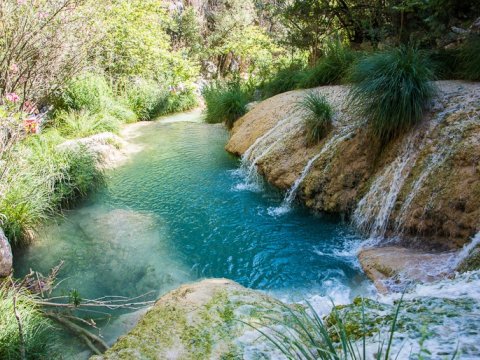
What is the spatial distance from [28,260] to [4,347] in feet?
6.26

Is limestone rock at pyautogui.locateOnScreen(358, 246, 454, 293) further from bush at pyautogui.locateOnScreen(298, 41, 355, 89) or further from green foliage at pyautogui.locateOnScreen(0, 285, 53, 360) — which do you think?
bush at pyautogui.locateOnScreen(298, 41, 355, 89)

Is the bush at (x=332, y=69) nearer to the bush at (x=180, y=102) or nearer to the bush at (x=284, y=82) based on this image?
the bush at (x=284, y=82)

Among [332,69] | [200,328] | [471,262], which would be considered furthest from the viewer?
[332,69]

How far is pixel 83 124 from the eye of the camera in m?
7.57

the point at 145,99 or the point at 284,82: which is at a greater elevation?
the point at 284,82

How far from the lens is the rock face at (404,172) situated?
132 inches

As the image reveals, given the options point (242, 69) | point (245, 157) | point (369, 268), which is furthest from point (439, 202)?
point (242, 69)

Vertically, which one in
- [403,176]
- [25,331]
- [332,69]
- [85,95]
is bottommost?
[25,331]

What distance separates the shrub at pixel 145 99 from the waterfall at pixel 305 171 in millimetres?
7614

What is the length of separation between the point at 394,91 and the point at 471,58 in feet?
4.56

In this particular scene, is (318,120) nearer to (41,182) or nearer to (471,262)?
(471,262)

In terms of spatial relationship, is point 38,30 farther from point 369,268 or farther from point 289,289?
point 369,268

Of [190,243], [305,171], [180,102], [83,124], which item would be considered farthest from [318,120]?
[180,102]

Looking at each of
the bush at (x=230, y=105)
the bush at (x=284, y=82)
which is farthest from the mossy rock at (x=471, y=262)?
the bush at (x=230, y=105)
